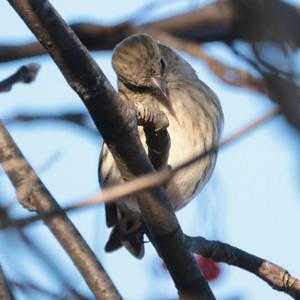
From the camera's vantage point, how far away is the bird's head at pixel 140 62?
186 inches

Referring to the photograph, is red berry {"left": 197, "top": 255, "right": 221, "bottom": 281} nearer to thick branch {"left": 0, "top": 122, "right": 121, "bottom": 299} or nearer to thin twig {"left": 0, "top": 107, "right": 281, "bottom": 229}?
thick branch {"left": 0, "top": 122, "right": 121, "bottom": 299}

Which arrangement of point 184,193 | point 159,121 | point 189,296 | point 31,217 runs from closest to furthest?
point 31,217
point 159,121
point 189,296
point 184,193

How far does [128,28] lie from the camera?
5285 mm

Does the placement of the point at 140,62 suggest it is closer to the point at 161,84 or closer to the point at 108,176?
the point at 161,84

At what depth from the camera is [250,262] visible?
3297 millimetres

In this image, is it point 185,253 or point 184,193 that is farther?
point 184,193

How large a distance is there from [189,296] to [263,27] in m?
1.48

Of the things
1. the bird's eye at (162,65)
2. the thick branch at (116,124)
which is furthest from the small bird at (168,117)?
the thick branch at (116,124)

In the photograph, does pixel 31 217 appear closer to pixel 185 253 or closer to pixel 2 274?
pixel 2 274

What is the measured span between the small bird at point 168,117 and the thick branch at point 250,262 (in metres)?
1.14

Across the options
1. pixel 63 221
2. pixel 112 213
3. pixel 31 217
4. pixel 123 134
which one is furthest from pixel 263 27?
pixel 112 213

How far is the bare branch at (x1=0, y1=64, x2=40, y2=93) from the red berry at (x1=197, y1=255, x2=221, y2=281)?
1.04 meters

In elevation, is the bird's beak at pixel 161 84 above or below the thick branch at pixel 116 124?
above

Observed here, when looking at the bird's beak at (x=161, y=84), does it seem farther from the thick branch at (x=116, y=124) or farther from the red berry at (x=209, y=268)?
the thick branch at (x=116, y=124)
